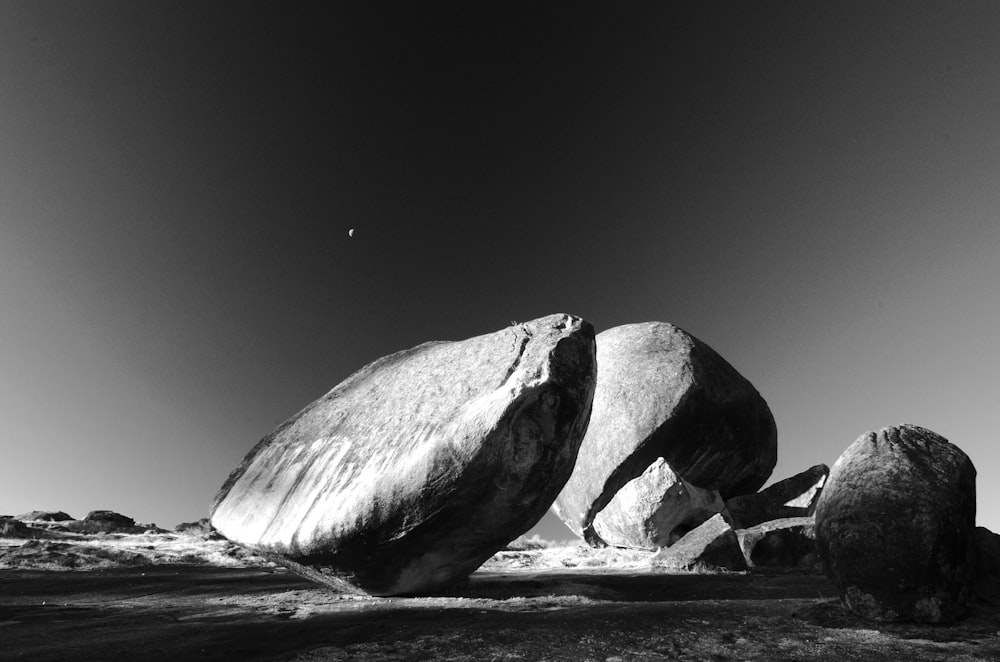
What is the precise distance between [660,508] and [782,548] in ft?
9.75

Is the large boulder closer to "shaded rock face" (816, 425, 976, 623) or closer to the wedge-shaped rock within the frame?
the wedge-shaped rock

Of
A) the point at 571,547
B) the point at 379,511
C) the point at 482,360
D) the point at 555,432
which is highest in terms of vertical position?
the point at 482,360

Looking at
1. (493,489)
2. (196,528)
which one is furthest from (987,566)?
(196,528)

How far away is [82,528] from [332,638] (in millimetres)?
14630

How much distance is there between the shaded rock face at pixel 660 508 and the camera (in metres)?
10.2

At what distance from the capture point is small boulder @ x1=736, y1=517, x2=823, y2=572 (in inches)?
288

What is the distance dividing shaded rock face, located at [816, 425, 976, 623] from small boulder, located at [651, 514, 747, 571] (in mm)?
3787

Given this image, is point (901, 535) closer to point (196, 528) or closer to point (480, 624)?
point (480, 624)

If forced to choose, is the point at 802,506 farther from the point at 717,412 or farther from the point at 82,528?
the point at 82,528

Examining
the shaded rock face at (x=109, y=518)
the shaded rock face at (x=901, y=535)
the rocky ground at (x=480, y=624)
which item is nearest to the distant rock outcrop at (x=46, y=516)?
the shaded rock face at (x=109, y=518)

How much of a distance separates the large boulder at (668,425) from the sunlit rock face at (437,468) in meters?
6.47

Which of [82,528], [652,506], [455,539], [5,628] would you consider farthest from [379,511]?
[82,528]

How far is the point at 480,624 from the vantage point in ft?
11.5

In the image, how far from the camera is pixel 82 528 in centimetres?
1422
